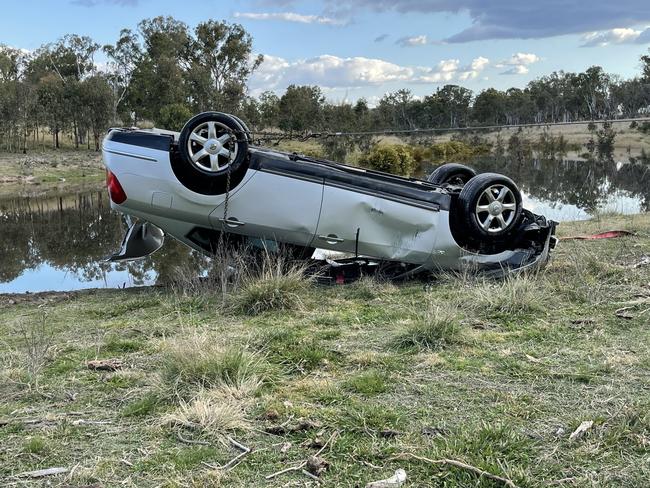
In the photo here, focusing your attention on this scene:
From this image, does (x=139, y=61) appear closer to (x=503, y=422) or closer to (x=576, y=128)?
(x=576, y=128)

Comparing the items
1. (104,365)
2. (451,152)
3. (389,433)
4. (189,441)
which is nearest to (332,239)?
(104,365)

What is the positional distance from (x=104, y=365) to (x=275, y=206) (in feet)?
10.6

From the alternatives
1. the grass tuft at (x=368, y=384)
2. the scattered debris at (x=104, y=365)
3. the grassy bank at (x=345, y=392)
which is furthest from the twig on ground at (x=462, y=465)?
the scattered debris at (x=104, y=365)

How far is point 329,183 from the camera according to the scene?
24.5 feet

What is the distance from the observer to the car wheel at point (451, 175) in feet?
30.8

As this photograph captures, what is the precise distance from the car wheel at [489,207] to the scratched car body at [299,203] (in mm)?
13

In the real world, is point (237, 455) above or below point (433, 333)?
below

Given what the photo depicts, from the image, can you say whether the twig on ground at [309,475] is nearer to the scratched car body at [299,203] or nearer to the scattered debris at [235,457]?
the scattered debris at [235,457]

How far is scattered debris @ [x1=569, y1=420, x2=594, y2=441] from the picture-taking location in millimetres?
3287

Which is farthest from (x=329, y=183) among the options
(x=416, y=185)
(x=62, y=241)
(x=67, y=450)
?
(x=62, y=241)

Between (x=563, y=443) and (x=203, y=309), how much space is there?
450 centimetres

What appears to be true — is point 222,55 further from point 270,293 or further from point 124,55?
point 270,293

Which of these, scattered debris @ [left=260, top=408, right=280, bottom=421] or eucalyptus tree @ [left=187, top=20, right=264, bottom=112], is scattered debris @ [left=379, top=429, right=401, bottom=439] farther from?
eucalyptus tree @ [left=187, top=20, right=264, bottom=112]

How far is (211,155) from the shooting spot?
728 centimetres
